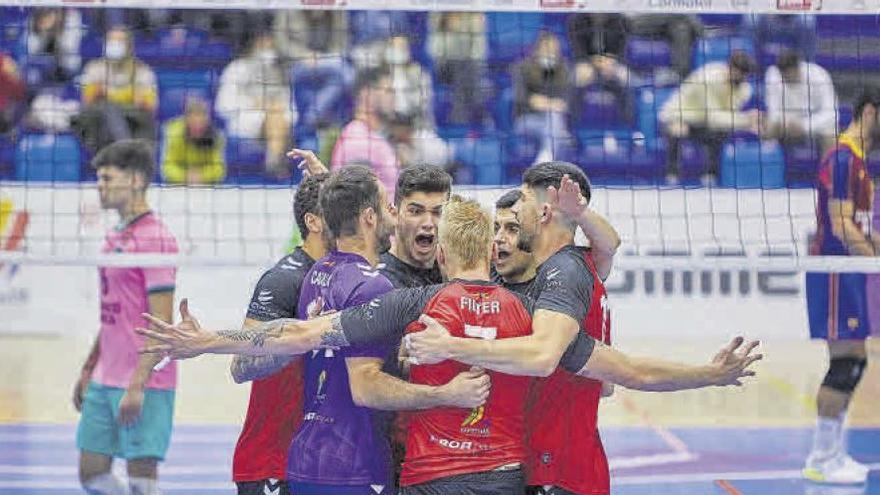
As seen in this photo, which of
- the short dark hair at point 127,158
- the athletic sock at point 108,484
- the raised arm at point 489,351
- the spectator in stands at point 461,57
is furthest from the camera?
the spectator in stands at point 461,57

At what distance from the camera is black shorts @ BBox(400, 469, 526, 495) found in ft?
16.7

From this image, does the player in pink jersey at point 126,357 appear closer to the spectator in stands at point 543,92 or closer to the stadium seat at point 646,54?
the spectator in stands at point 543,92

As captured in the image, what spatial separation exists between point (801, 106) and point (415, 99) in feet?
13.1

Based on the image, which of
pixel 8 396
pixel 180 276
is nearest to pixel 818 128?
pixel 180 276

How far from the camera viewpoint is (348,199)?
18.0ft

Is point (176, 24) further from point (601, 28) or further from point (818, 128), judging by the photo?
point (818, 128)

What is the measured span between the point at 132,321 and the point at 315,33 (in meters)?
7.86

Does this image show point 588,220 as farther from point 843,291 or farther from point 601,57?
point 601,57

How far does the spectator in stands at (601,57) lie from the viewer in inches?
593

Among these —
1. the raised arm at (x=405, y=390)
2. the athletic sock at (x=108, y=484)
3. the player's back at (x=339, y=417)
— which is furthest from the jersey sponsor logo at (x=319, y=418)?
the athletic sock at (x=108, y=484)

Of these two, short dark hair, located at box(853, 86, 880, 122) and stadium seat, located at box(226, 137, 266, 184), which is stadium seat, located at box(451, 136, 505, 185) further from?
short dark hair, located at box(853, 86, 880, 122)

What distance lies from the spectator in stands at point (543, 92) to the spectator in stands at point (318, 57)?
1874 mm

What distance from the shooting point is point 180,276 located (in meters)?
14.2

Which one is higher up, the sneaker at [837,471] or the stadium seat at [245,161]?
the stadium seat at [245,161]
